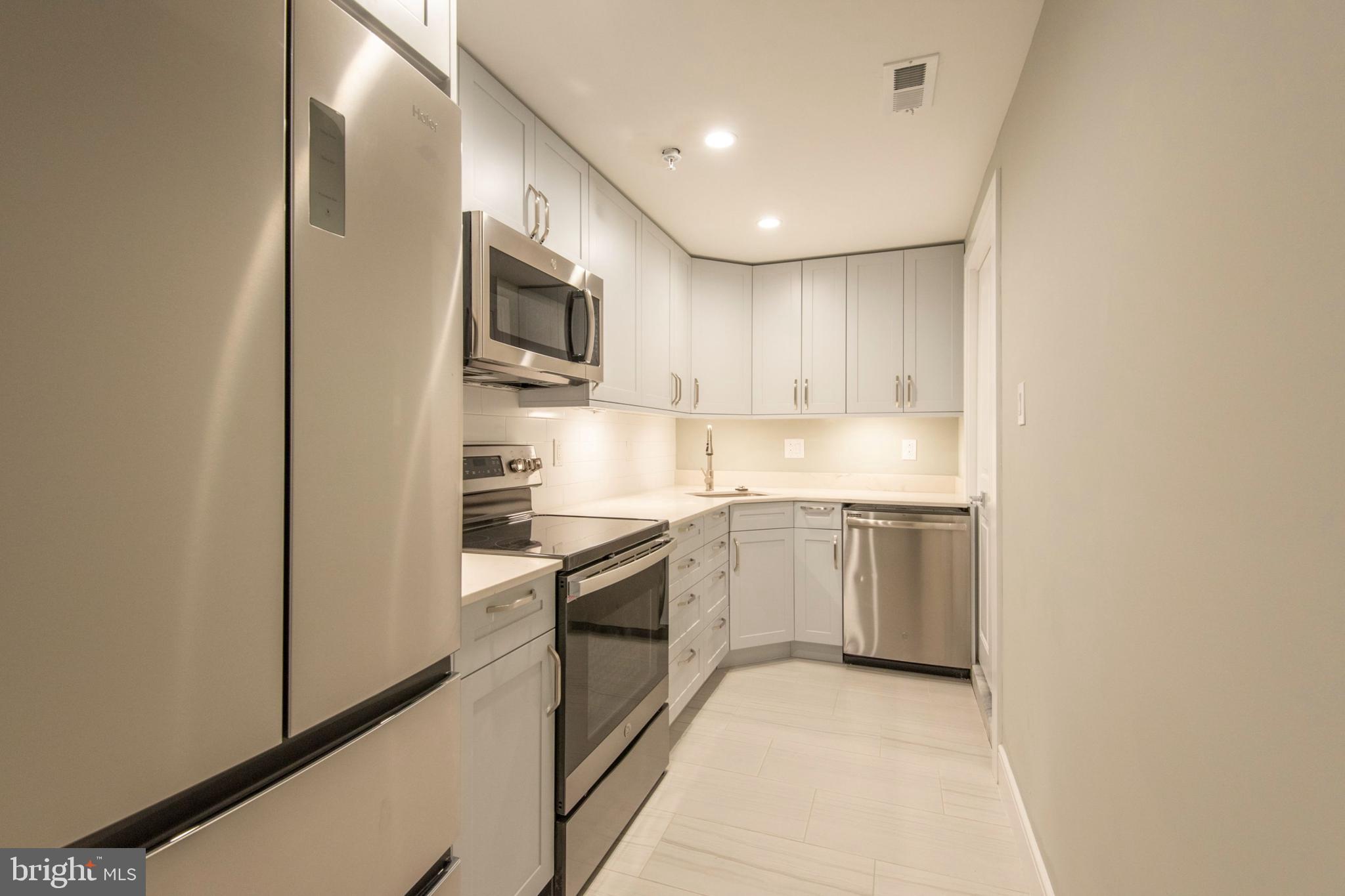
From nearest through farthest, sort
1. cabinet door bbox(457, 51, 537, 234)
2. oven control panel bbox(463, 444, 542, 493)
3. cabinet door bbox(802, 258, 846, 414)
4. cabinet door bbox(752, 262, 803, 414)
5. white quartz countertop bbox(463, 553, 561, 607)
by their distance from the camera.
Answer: white quartz countertop bbox(463, 553, 561, 607) < cabinet door bbox(457, 51, 537, 234) < oven control panel bbox(463, 444, 542, 493) < cabinet door bbox(802, 258, 846, 414) < cabinet door bbox(752, 262, 803, 414)

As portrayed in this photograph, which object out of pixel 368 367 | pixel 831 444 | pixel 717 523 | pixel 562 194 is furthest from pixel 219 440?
pixel 831 444

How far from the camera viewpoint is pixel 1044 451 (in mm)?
1571

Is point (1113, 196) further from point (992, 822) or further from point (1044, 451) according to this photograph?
point (992, 822)

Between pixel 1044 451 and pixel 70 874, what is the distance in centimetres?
189

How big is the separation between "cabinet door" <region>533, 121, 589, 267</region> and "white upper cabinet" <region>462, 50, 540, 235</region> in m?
0.05

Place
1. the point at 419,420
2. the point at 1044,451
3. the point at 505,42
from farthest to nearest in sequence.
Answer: the point at 505,42
the point at 1044,451
the point at 419,420

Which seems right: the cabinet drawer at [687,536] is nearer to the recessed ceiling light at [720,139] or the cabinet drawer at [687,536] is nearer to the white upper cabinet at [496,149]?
Result: the white upper cabinet at [496,149]

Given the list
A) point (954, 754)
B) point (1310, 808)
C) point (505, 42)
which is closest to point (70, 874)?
point (1310, 808)

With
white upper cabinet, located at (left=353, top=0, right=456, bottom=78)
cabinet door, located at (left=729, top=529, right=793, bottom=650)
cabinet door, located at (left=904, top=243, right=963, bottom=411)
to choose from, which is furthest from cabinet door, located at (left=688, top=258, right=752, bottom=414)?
white upper cabinet, located at (left=353, top=0, right=456, bottom=78)

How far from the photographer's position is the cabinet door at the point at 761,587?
10.9ft

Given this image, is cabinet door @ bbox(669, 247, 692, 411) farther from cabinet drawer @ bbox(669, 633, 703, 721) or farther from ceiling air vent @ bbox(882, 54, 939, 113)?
ceiling air vent @ bbox(882, 54, 939, 113)

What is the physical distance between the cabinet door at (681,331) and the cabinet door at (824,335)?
2.48 feet

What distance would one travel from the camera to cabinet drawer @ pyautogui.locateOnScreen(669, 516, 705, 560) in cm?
250

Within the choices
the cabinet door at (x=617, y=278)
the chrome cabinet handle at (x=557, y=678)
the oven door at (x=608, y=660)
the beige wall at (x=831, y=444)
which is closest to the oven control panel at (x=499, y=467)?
the cabinet door at (x=617, y=278)
